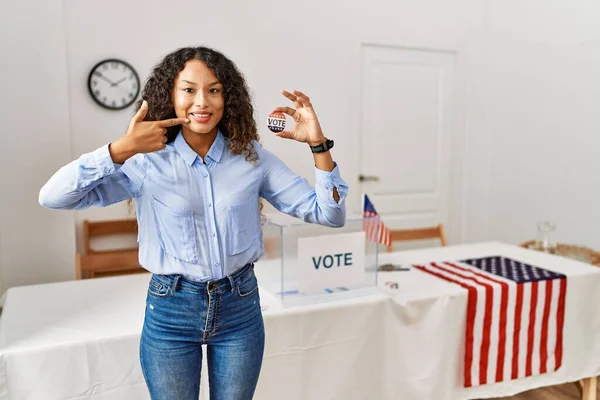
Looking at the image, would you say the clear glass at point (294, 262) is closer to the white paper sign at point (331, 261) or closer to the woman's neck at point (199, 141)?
the white paper sign at point (331, 261)

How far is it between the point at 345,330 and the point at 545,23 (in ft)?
10.4

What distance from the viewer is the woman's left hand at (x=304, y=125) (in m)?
1.22

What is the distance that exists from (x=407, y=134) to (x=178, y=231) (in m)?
3.53

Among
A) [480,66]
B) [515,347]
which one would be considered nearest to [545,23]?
[480,66]

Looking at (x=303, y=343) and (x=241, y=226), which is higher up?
(x=241, y=226)

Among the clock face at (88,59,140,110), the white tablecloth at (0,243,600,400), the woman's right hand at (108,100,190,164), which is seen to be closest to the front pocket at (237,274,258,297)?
the woman's right hand at (108,100,190,164)

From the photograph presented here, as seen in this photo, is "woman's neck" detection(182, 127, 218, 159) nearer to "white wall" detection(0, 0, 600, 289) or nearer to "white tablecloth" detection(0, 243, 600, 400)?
"white tablecloth" detection(0, 243, 600, 400)

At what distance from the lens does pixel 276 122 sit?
49.8 inches

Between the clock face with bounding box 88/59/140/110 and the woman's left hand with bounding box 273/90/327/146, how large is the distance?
2.46m

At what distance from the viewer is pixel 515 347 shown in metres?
2.25

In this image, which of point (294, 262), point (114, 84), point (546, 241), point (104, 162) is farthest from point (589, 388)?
point (114, 84)

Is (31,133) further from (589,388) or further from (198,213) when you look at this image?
(589,388)

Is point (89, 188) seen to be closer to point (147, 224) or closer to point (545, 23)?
point (147, 224)

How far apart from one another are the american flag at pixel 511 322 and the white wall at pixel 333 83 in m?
1.50
